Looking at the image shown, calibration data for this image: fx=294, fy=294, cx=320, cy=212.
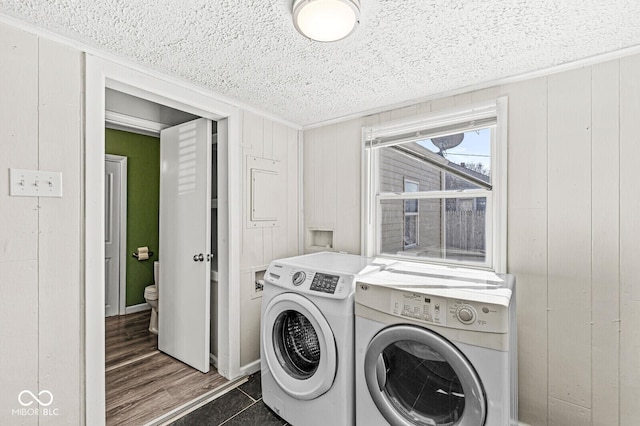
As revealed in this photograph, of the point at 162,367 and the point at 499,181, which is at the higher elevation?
the point at 499,181

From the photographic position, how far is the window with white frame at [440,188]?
1.88 metres

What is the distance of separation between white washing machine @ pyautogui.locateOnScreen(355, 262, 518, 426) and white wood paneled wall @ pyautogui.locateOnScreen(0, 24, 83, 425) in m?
1.46

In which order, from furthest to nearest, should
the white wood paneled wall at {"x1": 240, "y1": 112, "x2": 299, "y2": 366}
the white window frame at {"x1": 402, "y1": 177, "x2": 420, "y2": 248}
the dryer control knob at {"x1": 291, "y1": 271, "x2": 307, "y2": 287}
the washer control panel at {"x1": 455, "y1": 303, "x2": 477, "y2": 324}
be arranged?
the white wood paneled wall at {"x1": 240, "y1": 112, "x2": 299, "y2": 366} < the white window frame at {"x1": 402, "y1": 177, "x2": 420, "y2": 248} < the dryer control knob at {"x1": 291, "y1": 271, "x2": 307, "y2": 287} < the washer control panel at {"x1": 455, "y1": 303, "x2": 477, "y2": 324}

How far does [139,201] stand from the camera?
378 cm

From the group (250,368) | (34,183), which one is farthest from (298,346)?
(34,183)

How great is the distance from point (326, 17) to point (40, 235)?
161 centimetres

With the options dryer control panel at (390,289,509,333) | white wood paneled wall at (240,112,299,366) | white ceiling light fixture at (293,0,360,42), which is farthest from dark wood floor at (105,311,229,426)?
white ceiling light fixture at (293,0,360,42)

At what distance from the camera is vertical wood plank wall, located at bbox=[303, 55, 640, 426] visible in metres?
1.48

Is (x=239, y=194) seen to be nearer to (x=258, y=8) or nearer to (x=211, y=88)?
(x=211, y=88)

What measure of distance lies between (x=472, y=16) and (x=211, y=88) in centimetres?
160

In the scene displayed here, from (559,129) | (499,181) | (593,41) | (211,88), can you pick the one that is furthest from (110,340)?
(593,41)

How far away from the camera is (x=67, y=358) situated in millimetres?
1448

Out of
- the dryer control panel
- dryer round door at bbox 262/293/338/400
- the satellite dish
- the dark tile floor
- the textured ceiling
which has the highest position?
the textured ceiling

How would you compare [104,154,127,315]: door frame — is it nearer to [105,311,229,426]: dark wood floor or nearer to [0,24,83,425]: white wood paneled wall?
[105,311,229,426]: dark wood floor
